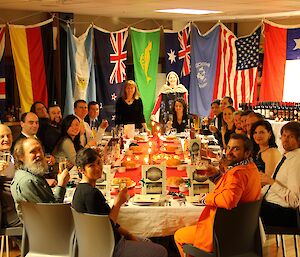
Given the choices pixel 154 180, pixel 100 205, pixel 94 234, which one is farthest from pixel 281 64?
pixel 94 234

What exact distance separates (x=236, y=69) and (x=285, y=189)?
640cm

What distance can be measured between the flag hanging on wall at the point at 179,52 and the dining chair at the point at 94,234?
23.1ft

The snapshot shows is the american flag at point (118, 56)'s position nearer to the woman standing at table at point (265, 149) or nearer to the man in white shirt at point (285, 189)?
the woman standing at table at point (265, 149)

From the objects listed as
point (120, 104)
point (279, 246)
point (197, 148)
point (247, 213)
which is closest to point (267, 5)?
point (120, 104)

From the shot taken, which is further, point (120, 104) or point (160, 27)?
point (160, 27)

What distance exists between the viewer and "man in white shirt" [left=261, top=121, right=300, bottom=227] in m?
4.19

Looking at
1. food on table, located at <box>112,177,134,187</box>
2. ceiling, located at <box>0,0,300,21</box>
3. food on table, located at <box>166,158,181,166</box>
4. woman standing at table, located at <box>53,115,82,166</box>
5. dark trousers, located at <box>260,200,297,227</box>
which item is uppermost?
ceiling, located at <box>0,0,300,21</box>

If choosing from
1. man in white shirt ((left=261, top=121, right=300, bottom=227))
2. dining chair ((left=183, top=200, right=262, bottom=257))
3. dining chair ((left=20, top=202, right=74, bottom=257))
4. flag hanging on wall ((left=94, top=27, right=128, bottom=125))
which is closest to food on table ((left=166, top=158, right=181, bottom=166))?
man in white shirt ((left=261, top=121, right=300, bottom=227))

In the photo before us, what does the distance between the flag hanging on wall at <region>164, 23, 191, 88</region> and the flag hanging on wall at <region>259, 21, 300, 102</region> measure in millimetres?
1422

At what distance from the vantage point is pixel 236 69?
410 inches

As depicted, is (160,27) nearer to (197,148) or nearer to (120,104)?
(120,104)

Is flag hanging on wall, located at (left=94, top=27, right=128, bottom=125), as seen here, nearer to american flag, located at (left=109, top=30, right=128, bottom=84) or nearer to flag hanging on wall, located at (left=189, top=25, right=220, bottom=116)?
american flag, located at (left=109, top=30, right=128, bottom=84)

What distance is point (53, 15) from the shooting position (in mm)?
9055

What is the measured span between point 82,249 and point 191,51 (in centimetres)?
740
